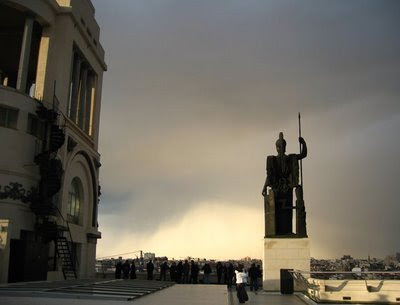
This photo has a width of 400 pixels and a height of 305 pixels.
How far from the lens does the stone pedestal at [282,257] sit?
21.6 metres

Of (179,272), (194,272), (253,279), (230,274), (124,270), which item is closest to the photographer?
(253,279)

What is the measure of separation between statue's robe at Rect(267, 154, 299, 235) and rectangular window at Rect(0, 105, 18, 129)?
14.3 m

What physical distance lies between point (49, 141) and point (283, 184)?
1476cm

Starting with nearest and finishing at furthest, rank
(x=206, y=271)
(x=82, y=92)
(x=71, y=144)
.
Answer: (x=206, y=271), (x=71, y=144), (x=82, y=92)

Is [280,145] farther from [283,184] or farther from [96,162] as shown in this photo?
[96,162]

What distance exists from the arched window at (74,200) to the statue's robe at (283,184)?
1856cm

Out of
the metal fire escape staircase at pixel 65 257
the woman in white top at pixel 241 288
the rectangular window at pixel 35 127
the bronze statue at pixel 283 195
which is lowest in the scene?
the woman in white top at pixel 241 288

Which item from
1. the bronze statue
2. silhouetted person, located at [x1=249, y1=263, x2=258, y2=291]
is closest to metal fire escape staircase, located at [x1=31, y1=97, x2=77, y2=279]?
silhouetted person, located at [x1=249, y1=263, x2=258, y2=291]

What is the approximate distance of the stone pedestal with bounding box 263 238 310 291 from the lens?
70.8ft

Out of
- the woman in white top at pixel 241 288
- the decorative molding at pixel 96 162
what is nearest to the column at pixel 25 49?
the decorative molding at pixel 96 162

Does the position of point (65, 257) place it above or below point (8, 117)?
below

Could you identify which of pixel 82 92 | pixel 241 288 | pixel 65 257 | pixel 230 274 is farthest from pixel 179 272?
pixel 82 92

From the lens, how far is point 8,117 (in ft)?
91.9

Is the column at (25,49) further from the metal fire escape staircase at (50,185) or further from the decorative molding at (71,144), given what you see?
the decorative molding at (71,144)
